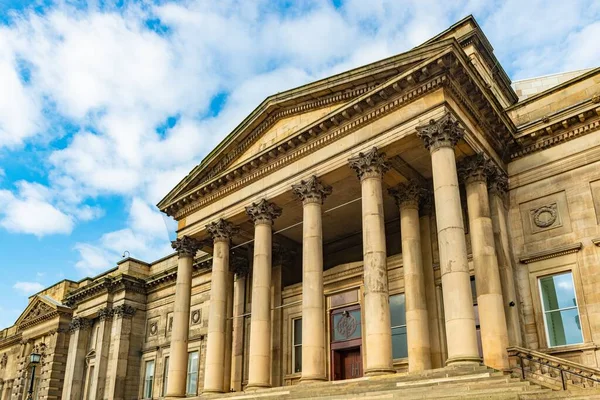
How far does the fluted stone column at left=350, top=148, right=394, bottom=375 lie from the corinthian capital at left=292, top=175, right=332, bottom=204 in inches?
69.9

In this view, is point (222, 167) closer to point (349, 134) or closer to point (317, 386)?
point (349, 134)

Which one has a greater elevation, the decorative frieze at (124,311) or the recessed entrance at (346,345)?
the decorative frieze at (124,311)

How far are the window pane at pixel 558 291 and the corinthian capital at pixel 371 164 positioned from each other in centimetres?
633

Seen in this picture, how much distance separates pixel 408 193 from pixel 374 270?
440cm

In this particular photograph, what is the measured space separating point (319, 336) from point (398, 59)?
29.8ft

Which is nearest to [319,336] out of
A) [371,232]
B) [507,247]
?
[371,232]

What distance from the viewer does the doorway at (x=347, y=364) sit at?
2214 cm

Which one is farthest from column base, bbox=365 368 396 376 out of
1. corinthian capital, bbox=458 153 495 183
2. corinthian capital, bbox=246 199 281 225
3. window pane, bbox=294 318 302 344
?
window pane, bbox=294 318 302 344

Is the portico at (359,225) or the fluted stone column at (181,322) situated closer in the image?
the portico at (359,225)

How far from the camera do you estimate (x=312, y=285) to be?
1803 centimetres

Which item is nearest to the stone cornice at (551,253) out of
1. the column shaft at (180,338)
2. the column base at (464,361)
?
the column base at (464,361)

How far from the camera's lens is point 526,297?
17812 millimetres

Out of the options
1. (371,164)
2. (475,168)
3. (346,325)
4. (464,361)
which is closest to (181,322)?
(346,325)

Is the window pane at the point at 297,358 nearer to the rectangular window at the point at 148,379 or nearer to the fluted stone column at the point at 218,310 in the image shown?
the fluted stone column at the point at 218,310
